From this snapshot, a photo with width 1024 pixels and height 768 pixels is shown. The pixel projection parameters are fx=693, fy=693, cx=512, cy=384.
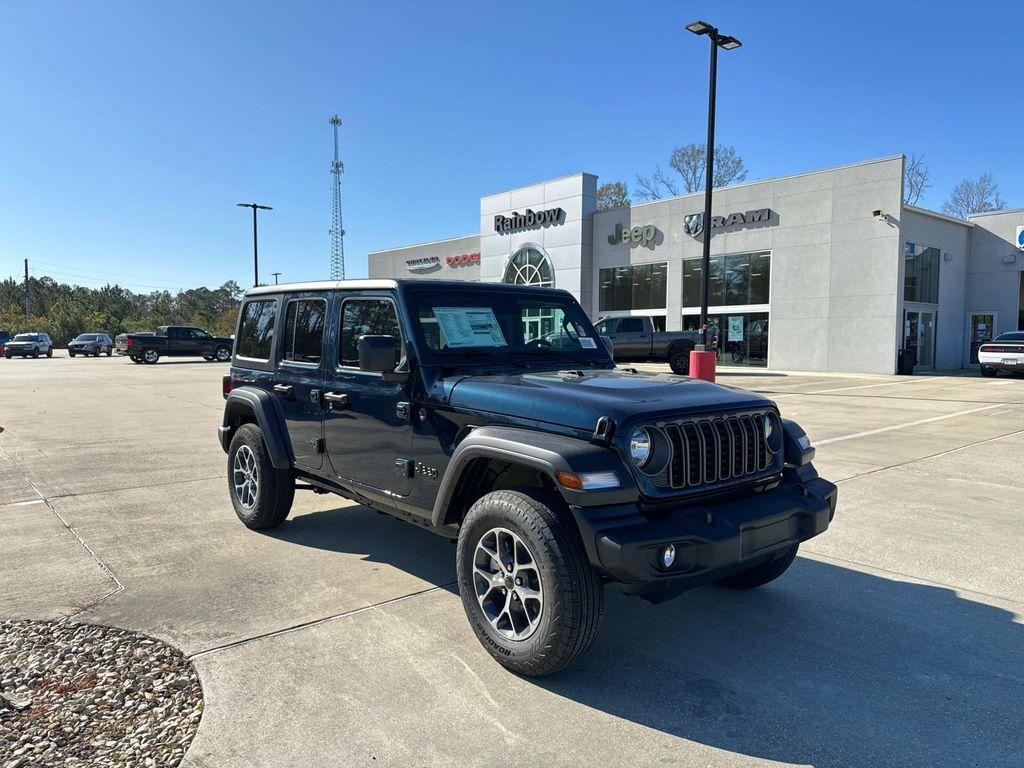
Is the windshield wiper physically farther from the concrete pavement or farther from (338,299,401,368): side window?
the concrete pavement

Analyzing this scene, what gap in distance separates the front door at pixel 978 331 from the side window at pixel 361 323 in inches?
1199

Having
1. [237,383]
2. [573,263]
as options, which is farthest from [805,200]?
[237,383]

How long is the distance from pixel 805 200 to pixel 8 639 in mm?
27253

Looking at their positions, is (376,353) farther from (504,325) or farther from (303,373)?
(303,373)

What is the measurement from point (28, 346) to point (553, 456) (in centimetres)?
4798

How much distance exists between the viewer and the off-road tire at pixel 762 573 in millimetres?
3988

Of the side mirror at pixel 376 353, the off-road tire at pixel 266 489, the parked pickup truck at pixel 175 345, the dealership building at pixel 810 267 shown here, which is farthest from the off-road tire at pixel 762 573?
the parked pickup truck at pixel 175 345

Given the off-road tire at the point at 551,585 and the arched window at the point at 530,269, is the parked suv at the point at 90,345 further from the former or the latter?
the off-road tire at the point at 551,585

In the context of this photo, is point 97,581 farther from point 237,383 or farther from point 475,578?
point 475,578

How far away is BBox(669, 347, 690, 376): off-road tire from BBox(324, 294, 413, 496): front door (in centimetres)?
1924

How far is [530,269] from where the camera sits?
3562 centimetres

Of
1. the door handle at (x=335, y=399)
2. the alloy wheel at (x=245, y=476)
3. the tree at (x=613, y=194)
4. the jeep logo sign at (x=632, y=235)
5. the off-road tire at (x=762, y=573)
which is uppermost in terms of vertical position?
Result: the tree at (x=613, y=194)

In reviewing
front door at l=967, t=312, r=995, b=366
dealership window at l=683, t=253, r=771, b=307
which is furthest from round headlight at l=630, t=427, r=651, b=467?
front door at l=967, t=312, r=995, b=366

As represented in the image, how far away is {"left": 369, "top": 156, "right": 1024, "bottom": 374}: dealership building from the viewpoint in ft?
79.7
